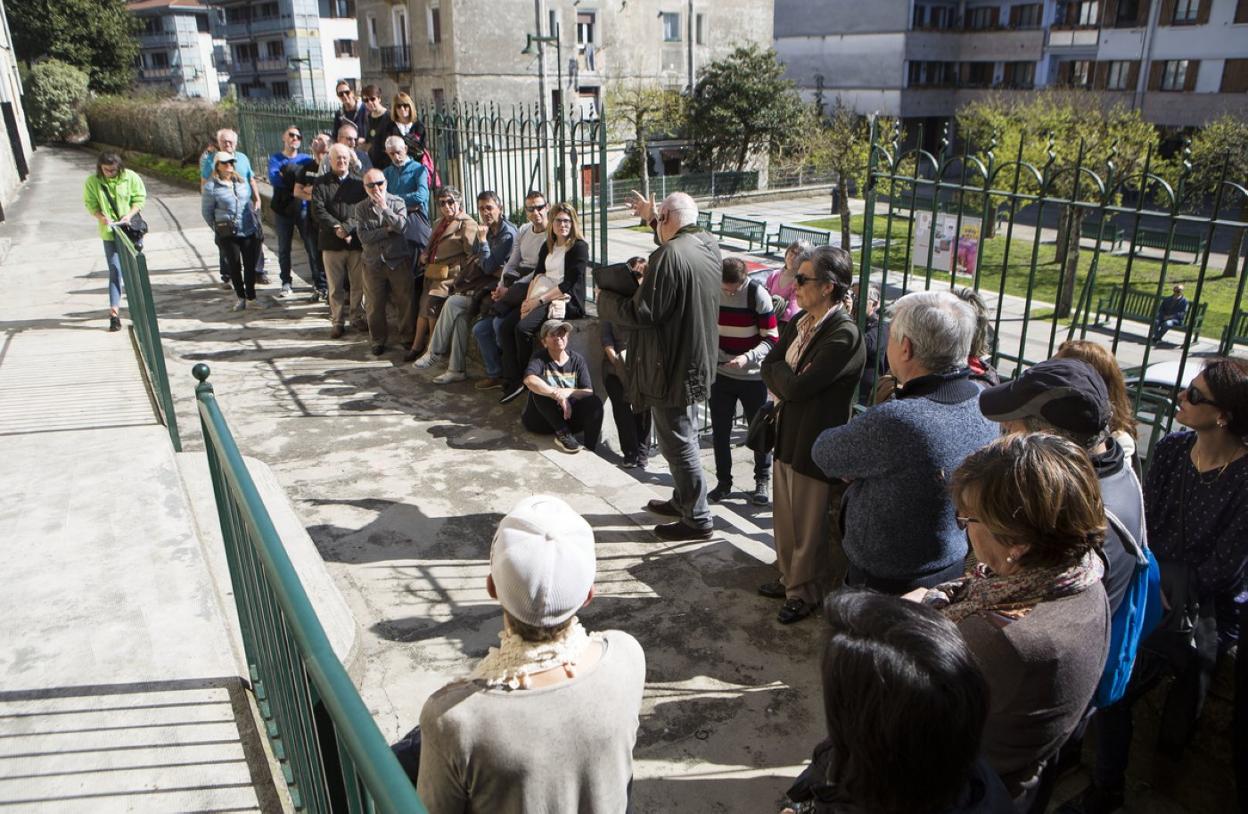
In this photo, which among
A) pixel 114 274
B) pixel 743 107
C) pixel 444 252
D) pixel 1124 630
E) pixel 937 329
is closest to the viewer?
pixel 1124 630

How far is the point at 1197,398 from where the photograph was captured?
2.86m

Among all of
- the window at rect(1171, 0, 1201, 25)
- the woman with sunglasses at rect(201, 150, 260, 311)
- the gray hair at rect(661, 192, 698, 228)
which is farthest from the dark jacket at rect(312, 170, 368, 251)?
the window at rect(1171, 0, 1201, 25)

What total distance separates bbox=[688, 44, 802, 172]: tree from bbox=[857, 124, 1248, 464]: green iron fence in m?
4.35

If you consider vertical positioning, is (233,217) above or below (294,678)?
above

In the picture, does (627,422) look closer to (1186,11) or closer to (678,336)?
(678,336)

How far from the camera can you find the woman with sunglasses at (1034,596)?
2.01 m

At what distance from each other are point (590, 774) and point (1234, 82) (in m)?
42.7

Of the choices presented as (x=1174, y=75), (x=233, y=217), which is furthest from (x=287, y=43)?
(x=233, y=217)

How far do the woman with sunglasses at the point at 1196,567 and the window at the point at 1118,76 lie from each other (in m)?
42.8

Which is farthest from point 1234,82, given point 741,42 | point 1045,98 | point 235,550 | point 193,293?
point 235,550

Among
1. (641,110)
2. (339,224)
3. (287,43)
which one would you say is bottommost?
(339,224)

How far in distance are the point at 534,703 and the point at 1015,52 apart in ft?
160

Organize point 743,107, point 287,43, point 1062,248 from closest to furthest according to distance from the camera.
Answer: point 1062,248
point 743,107
point 287,43

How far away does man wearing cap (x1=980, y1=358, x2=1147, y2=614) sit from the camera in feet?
8.48
